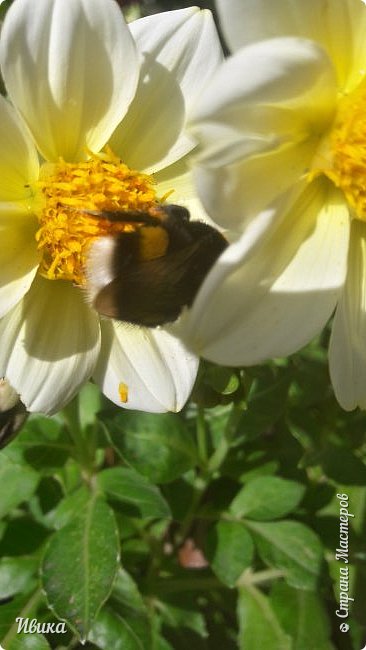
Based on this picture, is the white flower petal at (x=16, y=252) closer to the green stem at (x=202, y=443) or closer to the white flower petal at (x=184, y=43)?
the white flower petal at (x=184, y=43)

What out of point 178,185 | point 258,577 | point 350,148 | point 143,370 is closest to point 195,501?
point 258,577

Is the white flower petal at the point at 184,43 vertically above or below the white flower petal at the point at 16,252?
above

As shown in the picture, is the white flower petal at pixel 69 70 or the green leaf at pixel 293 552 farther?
the green leaf at pixel 293 552

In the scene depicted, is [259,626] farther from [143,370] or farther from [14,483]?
[143,370]

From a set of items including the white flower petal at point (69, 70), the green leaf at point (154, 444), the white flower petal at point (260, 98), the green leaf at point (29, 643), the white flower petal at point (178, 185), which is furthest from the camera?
the green leaf at point (154, 444)

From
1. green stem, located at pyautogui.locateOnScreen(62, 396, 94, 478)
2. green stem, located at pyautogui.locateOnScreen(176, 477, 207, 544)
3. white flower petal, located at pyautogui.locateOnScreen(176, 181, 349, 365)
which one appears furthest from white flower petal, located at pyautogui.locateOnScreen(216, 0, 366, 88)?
green stem, located at pyautogui.locateOnScreen(176, 477, 207, 544)

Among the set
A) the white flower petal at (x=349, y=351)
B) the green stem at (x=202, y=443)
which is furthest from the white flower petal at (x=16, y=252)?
the green stem at (x=202, y=443)
